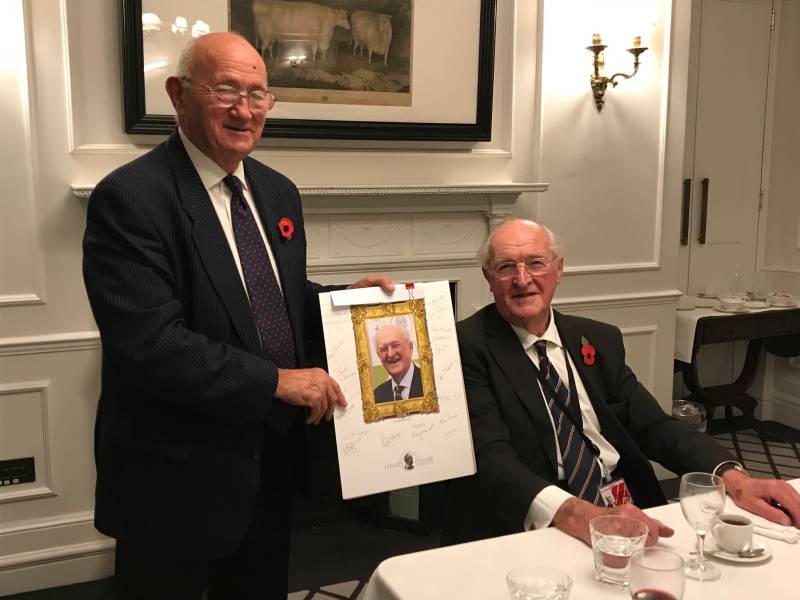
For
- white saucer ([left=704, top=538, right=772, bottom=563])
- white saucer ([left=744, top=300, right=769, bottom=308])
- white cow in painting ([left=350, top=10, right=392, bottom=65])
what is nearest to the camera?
white saucer ([left=704, top=538, right=772, bottom=563])

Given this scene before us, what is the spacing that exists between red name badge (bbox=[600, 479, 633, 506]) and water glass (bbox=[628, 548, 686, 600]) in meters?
0.83

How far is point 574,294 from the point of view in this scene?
12.4ft

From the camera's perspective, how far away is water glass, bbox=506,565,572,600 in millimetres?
1240

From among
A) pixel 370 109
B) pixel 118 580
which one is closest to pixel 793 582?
pixel 118 580

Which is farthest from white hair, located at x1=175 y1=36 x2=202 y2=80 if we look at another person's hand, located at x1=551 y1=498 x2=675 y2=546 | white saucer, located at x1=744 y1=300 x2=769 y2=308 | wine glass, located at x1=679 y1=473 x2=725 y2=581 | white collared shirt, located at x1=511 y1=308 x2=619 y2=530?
white saucer, located at x1=744 y1=300 x2=769 y2=308

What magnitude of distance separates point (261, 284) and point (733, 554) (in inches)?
43.7

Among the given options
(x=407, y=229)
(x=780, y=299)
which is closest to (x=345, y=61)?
(x=407, y=229)

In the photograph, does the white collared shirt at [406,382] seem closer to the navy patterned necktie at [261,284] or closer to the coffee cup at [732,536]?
the navy patterned necktie at [261,284]

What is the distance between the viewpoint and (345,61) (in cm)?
319

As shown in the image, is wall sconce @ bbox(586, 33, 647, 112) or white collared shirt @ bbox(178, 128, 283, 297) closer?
white collared shirt @ bbox(178, 128, 283, 297)

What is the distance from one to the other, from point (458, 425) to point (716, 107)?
348cm

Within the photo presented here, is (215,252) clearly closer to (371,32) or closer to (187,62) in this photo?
(187,62)

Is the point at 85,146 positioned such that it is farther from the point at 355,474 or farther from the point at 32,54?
the point at 355,474
